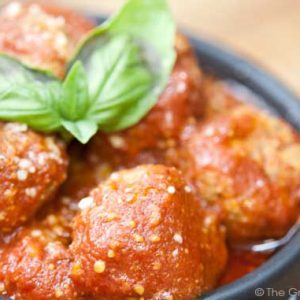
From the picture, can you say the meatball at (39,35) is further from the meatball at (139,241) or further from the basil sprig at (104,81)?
the meatball at (139,241)

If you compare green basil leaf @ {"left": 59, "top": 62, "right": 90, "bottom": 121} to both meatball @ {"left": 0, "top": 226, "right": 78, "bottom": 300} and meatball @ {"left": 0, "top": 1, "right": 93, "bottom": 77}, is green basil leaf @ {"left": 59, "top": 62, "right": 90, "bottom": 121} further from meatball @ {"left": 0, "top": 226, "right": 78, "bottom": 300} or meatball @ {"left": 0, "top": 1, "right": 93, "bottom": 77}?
meatball @ {"left": 0, "top": 226, "right": 78, "bottom": 300}

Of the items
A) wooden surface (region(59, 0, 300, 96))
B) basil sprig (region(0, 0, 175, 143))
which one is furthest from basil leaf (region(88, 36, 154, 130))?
wooden surface (region(59, 0, 300, 96))

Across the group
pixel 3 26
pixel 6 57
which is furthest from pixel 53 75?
pixel 3 26

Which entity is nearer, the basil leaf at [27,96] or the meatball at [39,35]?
the basil leaf at [27,96]

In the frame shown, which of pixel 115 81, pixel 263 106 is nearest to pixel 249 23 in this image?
pixel 263 106

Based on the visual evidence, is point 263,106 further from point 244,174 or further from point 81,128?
point 81,128

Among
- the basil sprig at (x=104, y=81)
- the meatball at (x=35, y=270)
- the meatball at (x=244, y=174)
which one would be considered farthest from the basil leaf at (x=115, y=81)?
the meatball at (x=35, y=270)
